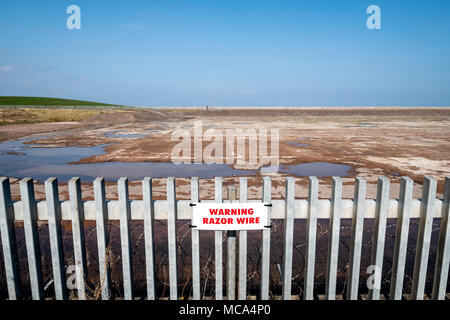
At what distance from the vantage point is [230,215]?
2.31 m

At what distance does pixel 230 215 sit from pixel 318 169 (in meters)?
7.37

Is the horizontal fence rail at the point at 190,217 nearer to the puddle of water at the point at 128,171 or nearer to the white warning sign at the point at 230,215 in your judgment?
the white warning sign at the point at 230,215

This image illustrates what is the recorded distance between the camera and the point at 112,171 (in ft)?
29.1

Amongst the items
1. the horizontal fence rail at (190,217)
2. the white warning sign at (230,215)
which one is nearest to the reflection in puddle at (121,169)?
the horizontal fence rail at (190,217)

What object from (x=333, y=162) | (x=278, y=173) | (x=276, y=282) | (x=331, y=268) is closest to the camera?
(x=331, y=268)

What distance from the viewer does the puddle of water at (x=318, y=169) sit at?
27.7ft

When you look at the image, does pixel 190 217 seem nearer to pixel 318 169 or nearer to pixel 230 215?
pixel 230 215

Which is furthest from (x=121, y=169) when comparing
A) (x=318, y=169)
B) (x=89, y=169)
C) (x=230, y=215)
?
(x=230, y=215)

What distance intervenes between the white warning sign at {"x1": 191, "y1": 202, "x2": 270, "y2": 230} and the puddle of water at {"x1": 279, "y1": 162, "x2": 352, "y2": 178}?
6219 mm

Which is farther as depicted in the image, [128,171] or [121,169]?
[121,169]

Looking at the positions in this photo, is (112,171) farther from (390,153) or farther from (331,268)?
(390,153)
